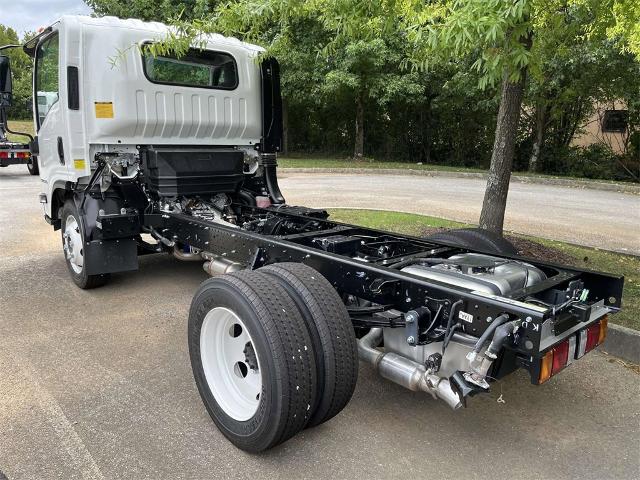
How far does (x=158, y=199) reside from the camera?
543 centimetres

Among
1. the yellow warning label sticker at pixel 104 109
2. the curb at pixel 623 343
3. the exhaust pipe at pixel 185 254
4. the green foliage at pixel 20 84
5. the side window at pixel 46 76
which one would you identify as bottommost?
the curb at pixel 623 343

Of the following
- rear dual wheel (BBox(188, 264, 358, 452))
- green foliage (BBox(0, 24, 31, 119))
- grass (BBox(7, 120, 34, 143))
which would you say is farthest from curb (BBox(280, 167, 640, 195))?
rear dual wheel (BBox(188, 264, 358, 452))

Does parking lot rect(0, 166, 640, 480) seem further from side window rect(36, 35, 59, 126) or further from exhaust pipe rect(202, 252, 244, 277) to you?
side window rect(36, 35, 59, 126)

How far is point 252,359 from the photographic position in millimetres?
3010

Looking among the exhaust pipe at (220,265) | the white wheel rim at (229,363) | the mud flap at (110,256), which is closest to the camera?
the white wheel rim at (229,363)

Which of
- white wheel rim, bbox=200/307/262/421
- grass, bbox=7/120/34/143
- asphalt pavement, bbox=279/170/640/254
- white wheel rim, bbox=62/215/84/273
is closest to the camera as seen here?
white wheel rim, bbox=200/307/262/421

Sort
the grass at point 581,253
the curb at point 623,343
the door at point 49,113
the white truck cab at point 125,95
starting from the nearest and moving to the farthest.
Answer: the curb at point 623,343 → the grass at point 581,253 → the white truck cab at point 125,95 → the door at point 49,113

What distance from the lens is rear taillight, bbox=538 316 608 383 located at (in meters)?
2.51

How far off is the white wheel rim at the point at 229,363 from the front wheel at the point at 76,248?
8.47 feet

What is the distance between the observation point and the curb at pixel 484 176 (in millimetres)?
16475

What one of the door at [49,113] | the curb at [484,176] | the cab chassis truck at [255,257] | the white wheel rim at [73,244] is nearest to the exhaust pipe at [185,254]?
the cab chassis truck at [255,257]

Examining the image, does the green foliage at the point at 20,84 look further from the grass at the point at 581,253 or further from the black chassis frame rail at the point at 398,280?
the black chassis frame rail at the point at 398,280

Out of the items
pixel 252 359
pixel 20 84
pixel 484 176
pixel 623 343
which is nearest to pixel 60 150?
pixel 252 359

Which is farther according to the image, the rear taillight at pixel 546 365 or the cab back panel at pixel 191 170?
the cab back panel at pixel 191 170
